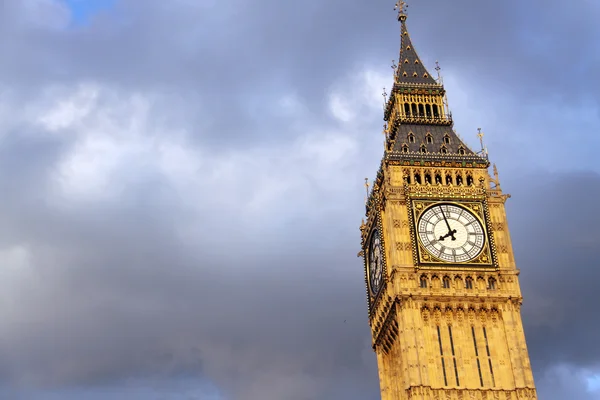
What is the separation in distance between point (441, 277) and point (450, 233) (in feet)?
15.3

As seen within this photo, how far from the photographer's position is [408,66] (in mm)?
106125

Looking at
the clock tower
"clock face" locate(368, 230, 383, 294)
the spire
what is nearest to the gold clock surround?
the clock tower

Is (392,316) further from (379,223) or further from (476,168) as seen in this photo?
(476,168)

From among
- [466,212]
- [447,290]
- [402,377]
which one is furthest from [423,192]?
[402,377]

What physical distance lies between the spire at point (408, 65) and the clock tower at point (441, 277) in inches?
330

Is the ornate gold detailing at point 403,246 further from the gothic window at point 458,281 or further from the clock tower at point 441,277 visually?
the gothic window at point 458,281

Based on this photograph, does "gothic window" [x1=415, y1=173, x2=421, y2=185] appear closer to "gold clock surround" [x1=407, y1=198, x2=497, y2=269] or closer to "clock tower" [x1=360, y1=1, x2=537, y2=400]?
"clock tower" [x1=360, y1=1, x2=537, y2=400]

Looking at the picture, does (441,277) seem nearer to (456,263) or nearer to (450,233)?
(456,263)

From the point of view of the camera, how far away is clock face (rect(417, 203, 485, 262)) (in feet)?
283

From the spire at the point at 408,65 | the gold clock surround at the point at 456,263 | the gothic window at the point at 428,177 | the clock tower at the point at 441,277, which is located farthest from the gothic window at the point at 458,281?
the spire at the point at 408,65

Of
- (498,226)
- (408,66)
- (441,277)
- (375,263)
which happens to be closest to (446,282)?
(441,277)

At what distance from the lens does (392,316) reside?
8512cm

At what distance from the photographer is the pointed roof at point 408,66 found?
103688 millimetres

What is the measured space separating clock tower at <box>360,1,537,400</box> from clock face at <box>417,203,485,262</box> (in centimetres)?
9
